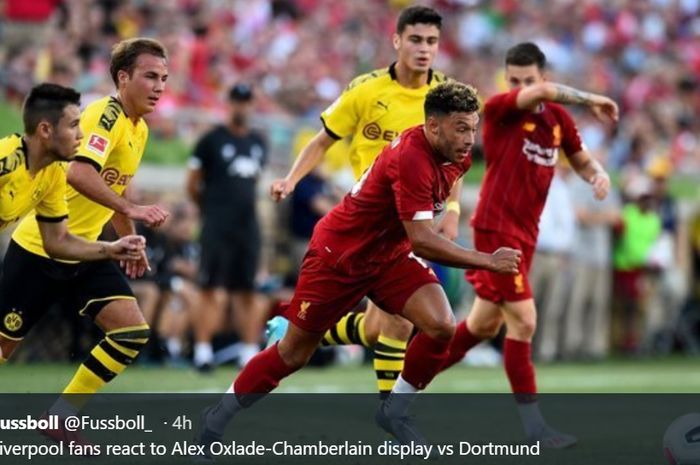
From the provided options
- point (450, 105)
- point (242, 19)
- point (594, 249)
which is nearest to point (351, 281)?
point (450, 105)

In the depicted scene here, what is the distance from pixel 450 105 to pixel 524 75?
2.37 m

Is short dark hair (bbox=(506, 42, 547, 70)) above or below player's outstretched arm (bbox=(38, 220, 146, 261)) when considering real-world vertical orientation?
above

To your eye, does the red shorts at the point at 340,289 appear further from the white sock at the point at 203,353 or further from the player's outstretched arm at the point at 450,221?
the white sock at the point at 203,353

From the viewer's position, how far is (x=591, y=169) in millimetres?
11023

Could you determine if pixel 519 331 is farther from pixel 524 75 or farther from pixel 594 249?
pixel 594 249

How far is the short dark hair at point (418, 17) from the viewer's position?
10.6m

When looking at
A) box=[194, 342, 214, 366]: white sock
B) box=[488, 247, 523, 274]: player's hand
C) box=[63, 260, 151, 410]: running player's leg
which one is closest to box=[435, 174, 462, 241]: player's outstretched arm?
box=[488, 247, 523, 274]: player's hand

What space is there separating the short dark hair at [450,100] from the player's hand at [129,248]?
73.0 inches

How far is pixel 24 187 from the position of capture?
8773mm

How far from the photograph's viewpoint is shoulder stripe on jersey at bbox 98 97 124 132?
9.29 metres
